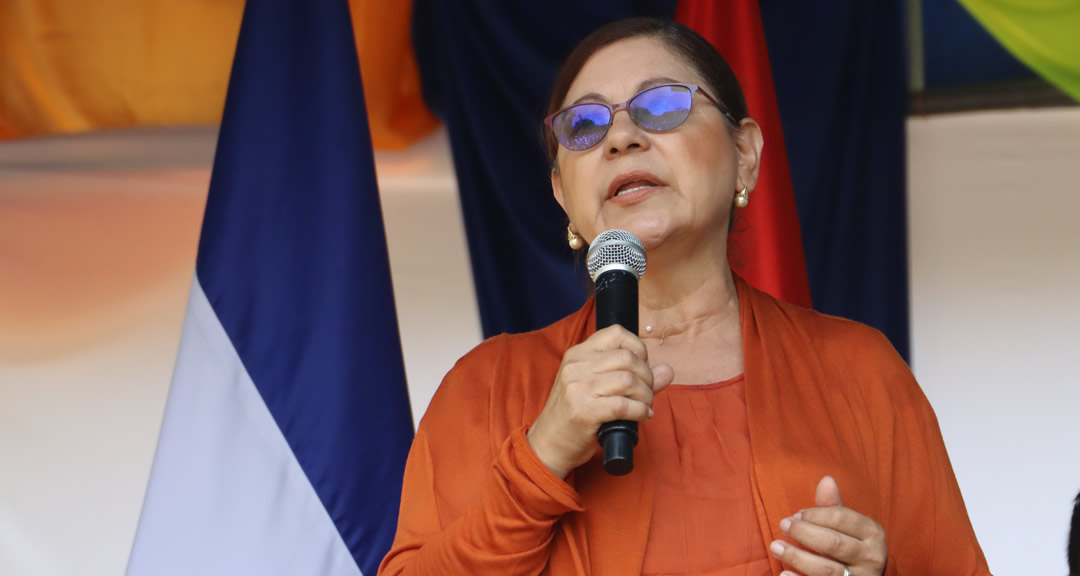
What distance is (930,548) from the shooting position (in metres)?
1.79

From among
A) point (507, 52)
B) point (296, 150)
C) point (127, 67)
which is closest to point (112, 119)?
point (127, 67)

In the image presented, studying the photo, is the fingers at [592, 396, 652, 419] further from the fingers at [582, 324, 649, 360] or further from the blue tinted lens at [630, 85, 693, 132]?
the blue tinted lens at [630, 85, 693, 132]

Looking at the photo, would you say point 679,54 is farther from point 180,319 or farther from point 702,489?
point 180,319

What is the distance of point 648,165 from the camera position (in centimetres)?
195

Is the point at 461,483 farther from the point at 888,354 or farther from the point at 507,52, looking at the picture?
the point at 507,52

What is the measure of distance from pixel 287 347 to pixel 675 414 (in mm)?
1300

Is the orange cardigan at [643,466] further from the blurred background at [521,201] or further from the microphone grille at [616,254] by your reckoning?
the blurred background at [521,201]

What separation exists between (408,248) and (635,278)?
222cm

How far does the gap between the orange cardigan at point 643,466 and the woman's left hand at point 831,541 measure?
0.25 feet

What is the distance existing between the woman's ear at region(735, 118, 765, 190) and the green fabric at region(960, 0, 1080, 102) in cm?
121

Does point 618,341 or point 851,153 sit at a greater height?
point 851,153

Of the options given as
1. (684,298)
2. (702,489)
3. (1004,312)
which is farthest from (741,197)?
(1004,312)

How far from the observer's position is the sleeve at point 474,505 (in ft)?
5.06

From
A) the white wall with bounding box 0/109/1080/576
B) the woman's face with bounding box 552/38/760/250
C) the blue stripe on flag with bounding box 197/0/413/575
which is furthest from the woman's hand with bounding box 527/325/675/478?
the white wall with bounding box 0/109/1080/576
